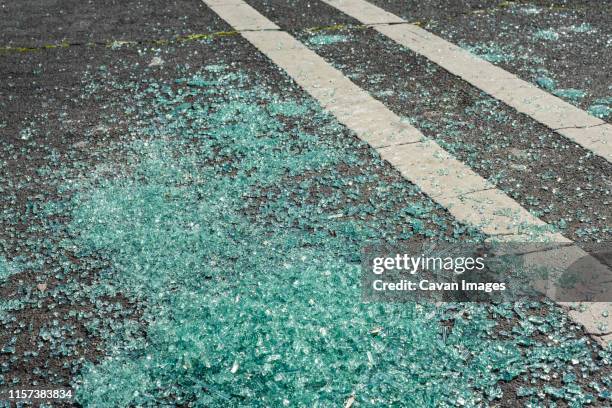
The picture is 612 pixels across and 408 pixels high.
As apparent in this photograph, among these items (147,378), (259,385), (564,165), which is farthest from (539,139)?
(147,378)

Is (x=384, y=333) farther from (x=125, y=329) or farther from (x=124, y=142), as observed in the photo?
(x=124, y=142)

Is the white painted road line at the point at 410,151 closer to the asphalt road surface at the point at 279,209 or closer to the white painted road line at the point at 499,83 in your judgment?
the asphalt road surface at the point at 279,209

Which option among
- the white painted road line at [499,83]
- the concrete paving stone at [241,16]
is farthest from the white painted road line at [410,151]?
the white painted road line at [499,83]

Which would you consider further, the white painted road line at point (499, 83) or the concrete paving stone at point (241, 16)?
the concrete paving stone at point (241, 16)

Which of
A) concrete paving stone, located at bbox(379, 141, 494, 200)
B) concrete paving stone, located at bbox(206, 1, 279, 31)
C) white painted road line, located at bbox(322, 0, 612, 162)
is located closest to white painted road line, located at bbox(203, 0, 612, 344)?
concrete paving stone, located at bbox(379, 141, 494, 200)

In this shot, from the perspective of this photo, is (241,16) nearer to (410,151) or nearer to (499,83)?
(499,83)

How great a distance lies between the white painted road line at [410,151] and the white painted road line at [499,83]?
0.71 metres

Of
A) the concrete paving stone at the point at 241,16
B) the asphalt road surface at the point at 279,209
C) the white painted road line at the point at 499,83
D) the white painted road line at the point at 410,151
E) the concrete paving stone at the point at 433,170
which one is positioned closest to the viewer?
the asphalt road surface at the point at 279,209

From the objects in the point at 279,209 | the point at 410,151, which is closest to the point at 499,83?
the point at 410,151

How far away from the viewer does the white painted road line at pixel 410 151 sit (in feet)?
9.76

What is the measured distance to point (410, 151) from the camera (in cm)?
359

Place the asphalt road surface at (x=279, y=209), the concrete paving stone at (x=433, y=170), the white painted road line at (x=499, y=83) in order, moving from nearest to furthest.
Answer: the asphalt road surface at (x=279, y=209), the concrete paving stone at (x=433, y=170), the white painted road line at (x=499, y=83)

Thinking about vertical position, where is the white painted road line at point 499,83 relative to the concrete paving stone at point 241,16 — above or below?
above

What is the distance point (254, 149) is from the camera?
3611 mm
